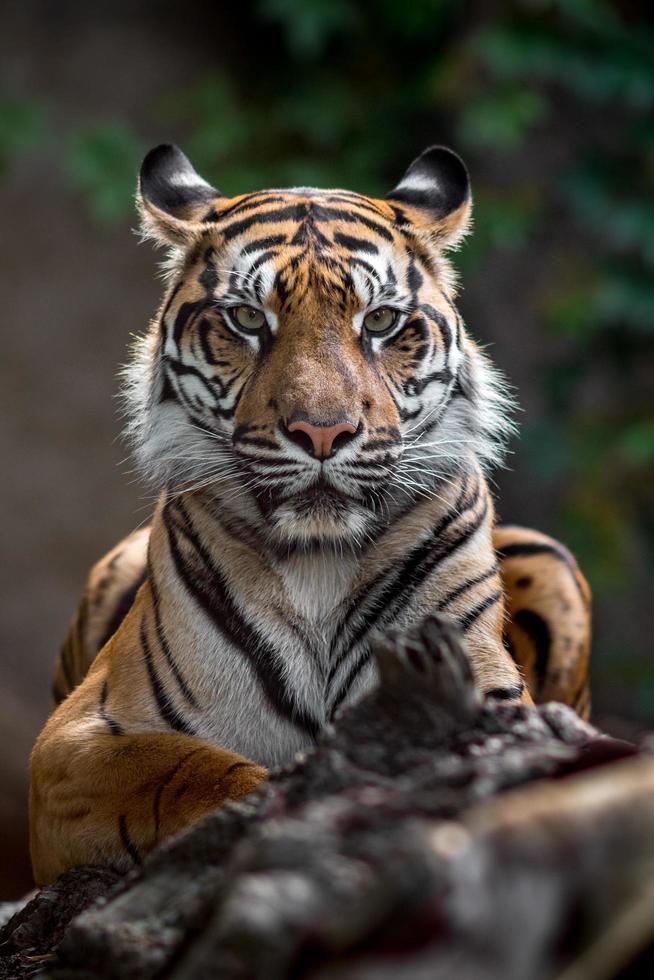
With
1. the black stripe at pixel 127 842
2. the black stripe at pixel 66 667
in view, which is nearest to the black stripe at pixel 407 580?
the black stripe at pixel 127 842

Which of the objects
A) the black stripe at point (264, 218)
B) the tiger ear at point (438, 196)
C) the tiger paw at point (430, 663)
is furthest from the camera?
the tiger ear at point (438, 196)

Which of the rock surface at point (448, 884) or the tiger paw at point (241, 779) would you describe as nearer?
the rock surface at point (448, 884)

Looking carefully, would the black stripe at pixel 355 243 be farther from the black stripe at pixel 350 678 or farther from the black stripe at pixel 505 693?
the black stripe at pixel 505 693

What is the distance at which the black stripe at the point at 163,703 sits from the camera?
2559 millimetres

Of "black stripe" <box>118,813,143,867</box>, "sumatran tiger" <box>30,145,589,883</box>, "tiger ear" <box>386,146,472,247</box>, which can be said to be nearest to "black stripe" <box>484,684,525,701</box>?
"sumatran tiger" <box>30,145,589,883</box>

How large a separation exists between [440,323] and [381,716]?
1.44m

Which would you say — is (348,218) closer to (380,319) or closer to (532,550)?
(380,319)

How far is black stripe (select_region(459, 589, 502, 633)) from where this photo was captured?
101 inches

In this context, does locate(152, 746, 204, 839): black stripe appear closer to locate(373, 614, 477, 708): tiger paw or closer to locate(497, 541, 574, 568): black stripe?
locate(373, 614, 477, 708): tiger paw

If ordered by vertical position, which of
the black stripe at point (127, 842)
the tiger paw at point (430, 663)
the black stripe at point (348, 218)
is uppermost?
the black stripe at point (348, 218)

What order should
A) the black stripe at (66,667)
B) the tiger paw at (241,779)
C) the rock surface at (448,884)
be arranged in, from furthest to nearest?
the black stripe at (66,667), the tiger paw at (241,779), the rock surface at (448,884)

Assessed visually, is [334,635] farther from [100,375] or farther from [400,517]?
[100,375]

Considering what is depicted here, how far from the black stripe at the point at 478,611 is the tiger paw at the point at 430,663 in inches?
41.0

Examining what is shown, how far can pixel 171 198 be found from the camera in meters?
3.02
